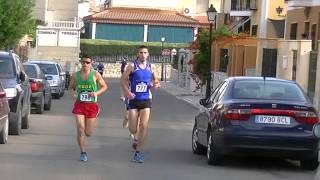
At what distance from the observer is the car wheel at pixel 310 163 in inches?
513

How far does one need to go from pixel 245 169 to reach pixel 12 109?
5.93 m

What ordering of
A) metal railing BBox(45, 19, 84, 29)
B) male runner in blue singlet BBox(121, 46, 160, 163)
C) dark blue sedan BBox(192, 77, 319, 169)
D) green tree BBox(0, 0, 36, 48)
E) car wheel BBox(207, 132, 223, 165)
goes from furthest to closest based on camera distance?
metal railing BBox(45, 19, 84, 29)
green tree BBox(0, 0, 36, 48)
male runner in blue singlet BBox(121, 46, 160, 163)
car wheel BBox(207, 132, 223, 165)
dark blue sedan BBox(192, 77, 319, 169)

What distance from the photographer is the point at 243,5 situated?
5450 cm

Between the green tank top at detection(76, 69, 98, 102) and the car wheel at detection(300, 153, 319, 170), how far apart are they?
137 inches

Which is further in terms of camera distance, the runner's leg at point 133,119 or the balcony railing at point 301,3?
the balcony railing at point 301,3

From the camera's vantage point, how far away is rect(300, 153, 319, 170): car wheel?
13031mm

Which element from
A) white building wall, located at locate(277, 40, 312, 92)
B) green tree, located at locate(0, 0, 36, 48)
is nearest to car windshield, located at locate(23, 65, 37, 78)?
white building wall, located at locate(277, 40, 312, 92)

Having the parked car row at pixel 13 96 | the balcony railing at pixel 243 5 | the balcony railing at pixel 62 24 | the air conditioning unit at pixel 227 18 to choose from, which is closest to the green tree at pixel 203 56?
the balcony railing at pixel 243 5

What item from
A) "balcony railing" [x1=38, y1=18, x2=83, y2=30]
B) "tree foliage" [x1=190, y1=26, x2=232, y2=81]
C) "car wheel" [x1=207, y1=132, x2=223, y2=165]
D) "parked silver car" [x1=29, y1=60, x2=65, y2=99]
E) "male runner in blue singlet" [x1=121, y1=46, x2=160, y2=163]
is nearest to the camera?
"car wheel" [x1=207, y1=132, x2=223, y2=165]

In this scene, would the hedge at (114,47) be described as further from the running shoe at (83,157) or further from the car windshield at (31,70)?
the running shoe at (83,157)

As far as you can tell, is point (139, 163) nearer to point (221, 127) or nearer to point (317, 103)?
point (221, 127)

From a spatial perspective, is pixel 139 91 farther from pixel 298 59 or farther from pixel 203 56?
pixel 203 56

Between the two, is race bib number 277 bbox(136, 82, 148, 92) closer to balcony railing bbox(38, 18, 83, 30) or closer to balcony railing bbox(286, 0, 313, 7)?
balcony railing bbox(286, 0, 313, 7)

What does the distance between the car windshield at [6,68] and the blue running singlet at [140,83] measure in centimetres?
506
